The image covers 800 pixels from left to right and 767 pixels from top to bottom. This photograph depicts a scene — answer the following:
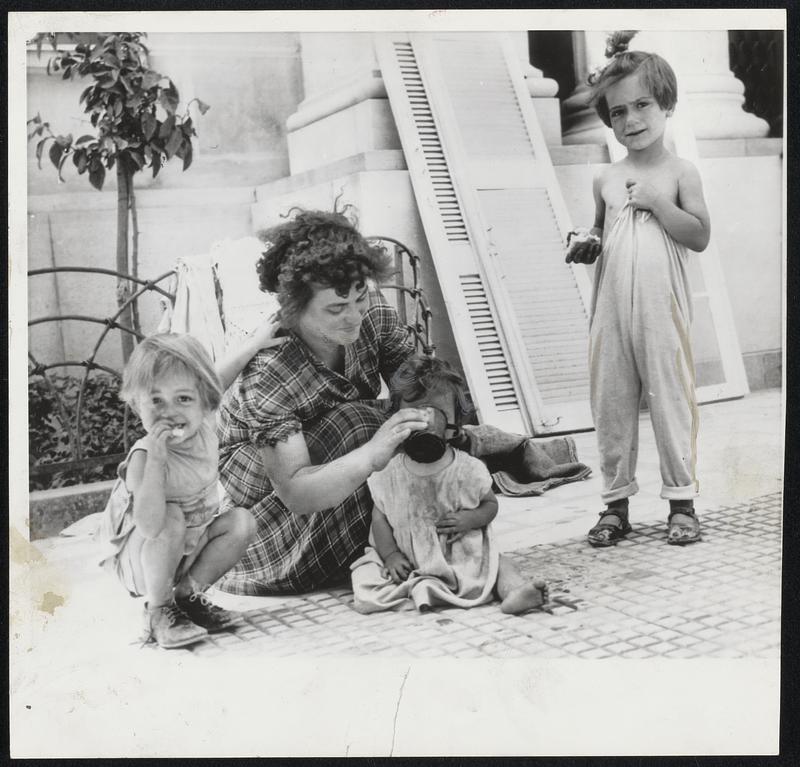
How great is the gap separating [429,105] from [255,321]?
92 cm

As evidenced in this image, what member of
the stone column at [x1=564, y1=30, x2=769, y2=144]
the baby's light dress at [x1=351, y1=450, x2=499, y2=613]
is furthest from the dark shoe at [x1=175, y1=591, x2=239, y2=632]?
the stone column at [x1=564, y1=30, x2=769, y2=144]

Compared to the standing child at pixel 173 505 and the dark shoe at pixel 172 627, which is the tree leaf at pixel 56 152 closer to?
the standing child at pixel 173 505

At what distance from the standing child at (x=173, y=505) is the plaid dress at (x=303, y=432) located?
0.06m

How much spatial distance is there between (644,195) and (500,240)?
49 cm

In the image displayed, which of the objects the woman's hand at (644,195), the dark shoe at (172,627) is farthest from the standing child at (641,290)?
the dark shoe at (172,627)

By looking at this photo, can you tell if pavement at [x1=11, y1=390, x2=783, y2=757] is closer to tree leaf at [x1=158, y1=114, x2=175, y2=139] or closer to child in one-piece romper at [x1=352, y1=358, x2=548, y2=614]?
child in one-piece romper at [x1=352, y1=358, x2=548, y2=614]

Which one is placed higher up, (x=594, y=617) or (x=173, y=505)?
(x=173, y=505)

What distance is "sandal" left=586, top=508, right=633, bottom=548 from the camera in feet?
10.7

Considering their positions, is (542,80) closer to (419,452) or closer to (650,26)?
(650,26)

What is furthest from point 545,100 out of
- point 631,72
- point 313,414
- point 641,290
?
point 313,414

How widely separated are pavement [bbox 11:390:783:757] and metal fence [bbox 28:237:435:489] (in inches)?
8.4

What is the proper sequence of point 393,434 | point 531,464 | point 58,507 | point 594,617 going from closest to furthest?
point 393,434 → point 594,617 → point 58,507 → point 531,464

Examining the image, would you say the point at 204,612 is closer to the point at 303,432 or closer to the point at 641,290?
the point at 303,432

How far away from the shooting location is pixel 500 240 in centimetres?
336
